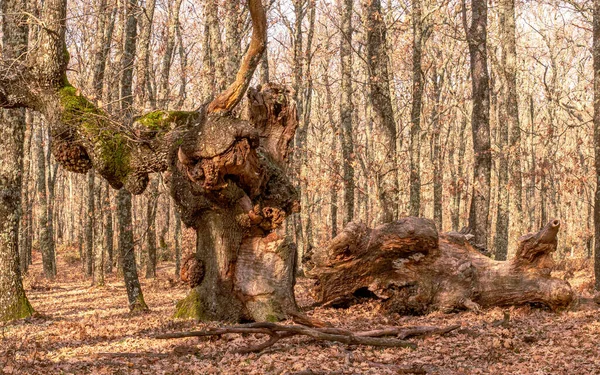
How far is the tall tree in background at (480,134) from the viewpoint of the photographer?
16016 millimetres

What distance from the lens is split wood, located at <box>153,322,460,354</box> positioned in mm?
7523

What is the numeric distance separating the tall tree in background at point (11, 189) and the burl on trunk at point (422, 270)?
5.74 meters

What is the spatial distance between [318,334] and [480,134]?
10427 millimetres

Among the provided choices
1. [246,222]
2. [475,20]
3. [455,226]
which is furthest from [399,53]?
[246,222]

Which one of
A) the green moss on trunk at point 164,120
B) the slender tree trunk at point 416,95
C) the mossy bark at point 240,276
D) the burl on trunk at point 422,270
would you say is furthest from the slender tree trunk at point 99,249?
the burl on trunk at point 422,270

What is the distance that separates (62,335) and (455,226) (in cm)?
2267

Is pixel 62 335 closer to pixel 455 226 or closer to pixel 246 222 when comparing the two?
pixel 246 222

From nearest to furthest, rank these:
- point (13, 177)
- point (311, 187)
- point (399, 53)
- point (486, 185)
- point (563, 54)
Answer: point (13, 177) < point (486, 185) < point (311, 187) < point (399, 53) < point (563, 54)

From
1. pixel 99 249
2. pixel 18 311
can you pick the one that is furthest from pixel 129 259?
pixel 99 249

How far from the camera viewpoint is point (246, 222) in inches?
371

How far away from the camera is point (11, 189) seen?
10703mm

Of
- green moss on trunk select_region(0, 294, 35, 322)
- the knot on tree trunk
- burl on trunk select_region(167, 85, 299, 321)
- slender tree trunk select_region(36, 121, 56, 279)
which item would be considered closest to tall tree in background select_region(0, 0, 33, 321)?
green moss on trunk select_region(0, 294, 35, 322)

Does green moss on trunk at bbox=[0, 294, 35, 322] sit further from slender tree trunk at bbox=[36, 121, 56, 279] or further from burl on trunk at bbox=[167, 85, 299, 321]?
slender tree trunk at bbox=[36, 121, 56, 279]

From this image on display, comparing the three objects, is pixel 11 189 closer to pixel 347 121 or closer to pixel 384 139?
pixel 384 139
